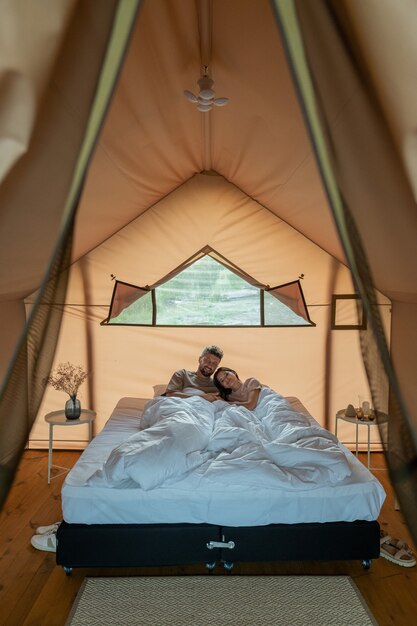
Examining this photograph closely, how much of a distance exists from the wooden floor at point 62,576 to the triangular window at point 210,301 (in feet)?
6.10

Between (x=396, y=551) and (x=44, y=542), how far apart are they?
1.89 m

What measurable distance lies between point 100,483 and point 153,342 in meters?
2.15

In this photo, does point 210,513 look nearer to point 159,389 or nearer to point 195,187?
point 159,389

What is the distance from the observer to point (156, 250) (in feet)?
15.0

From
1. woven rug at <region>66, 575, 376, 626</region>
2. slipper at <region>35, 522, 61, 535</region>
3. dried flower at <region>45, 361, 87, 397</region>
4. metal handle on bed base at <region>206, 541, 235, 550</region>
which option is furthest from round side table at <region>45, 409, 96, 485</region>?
metal handle on bed base at <region>206, 541, 235, 550</region>

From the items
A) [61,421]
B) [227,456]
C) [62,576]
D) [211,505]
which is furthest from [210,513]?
[61,421]

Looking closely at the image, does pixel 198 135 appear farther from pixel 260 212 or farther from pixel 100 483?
pixel 100 483

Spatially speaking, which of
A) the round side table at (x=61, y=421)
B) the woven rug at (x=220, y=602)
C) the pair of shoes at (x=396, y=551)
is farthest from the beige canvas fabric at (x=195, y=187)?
the pair of shoes at (x=396, y=551)

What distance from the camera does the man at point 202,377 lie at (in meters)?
4.15

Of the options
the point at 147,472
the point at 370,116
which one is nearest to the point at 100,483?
the point at 147,472

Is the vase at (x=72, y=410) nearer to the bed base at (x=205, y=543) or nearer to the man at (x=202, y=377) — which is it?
the man at (x=202, y=377)

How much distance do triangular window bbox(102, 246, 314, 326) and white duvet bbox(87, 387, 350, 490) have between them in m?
1.59

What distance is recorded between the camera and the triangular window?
4621 mm

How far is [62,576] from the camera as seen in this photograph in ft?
8.60
